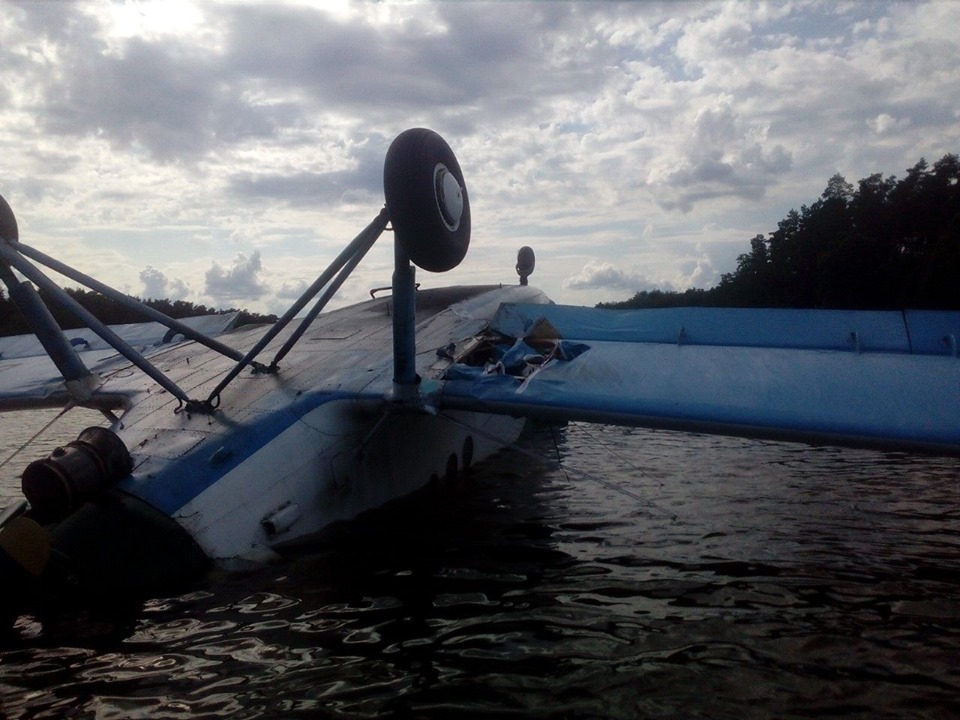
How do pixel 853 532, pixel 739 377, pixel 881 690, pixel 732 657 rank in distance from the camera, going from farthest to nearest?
pixel 853 532 < pixel 739 377 < pixel 732 657 < pixel 881 690

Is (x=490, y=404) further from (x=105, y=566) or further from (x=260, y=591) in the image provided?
(x=105, y=566)

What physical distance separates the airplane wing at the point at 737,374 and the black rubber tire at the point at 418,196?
1197 millimetres

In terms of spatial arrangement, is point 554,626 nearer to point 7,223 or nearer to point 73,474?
point 73,474

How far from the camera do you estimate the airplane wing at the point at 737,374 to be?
5.45 meters

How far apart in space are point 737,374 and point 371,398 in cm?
293

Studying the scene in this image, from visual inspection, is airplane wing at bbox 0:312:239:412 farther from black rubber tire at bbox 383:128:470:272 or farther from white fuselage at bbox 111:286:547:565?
black rubber tire at bbox 383:128:470:272

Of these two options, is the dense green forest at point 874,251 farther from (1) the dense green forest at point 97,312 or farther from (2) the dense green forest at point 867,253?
(1) the dense green forest at point 97,312

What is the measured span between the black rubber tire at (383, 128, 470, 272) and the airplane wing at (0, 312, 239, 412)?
3.82 metres

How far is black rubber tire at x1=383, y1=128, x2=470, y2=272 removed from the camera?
19.2 feet

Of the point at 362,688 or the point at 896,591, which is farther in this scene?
the point at 896,591

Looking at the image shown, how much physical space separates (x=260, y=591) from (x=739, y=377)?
387 cm

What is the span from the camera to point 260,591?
564 cm

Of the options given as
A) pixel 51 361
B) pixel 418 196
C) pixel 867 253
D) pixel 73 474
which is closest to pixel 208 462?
pixel 73 474

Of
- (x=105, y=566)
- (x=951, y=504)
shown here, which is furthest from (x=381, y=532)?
(x=951, y=504)
